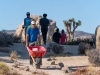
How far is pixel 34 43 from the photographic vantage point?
12.5 meters

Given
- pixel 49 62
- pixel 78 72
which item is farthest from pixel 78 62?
pixel 78 72

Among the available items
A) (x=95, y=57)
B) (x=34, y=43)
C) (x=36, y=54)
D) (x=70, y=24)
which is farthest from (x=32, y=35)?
(x=70, y=24)

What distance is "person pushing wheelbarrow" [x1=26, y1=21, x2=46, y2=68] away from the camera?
39.4 ft

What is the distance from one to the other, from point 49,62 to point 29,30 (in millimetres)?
2273

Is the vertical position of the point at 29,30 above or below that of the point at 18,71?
above

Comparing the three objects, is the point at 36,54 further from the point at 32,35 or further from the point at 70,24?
the point at 70,24

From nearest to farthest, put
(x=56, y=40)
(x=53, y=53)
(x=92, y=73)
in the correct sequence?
(x=92, y=73) → (x=53, y=53) → (x=56, y=40)

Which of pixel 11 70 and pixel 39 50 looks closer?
pixel 11 70

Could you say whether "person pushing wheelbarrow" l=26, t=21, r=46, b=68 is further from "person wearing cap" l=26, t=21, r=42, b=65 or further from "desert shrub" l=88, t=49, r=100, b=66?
"desert shrub" l=88, t=49, r=100, b=66

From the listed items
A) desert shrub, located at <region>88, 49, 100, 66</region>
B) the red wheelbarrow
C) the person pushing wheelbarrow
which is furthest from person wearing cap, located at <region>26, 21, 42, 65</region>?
desert shrub, located at <region>88, 49, 100, 66</region>

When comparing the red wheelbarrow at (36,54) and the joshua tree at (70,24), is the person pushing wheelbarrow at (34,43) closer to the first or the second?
the red wheelbarrow at (36,54)

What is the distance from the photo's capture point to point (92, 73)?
10281 mm

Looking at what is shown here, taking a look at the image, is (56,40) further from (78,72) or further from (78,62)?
(78,72)

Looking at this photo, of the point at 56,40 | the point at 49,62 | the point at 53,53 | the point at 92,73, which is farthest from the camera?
the point at 56,40
